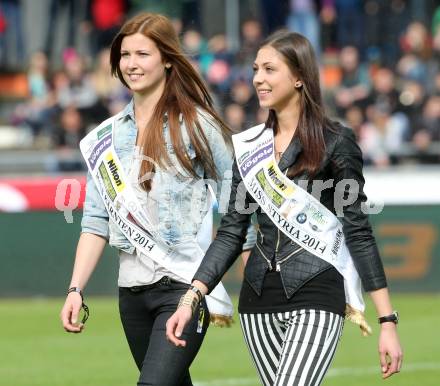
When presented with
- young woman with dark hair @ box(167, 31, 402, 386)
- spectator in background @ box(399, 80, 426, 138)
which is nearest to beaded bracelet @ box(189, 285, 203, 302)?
young woman with dark hair @ box(167, 31, 402, 386)

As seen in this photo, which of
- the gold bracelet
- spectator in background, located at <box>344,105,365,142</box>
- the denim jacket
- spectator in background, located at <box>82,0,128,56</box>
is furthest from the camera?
spectator in background, located at <box>82,0,128,56</box>

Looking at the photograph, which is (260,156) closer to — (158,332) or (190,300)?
(190,300)

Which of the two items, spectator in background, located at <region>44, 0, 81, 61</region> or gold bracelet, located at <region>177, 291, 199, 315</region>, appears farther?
spectator in background, located at <region>44, 0, 81, 61</region>

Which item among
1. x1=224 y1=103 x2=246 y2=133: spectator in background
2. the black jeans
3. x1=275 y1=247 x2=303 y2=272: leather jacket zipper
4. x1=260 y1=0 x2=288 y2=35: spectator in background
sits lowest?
x1=224 y1=103 x2=246 y2=133: spectator in background

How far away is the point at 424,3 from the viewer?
18750mm

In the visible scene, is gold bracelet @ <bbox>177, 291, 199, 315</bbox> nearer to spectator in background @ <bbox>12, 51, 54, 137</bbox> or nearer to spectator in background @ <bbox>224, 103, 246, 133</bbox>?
spectator in background @ <bbox>224, 103, 246, 133</bbox>

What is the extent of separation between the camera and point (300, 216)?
516cm

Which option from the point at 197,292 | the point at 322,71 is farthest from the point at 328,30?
the point at 197,292

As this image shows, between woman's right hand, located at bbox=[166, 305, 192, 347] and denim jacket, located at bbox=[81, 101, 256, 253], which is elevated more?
denim jacket, located at bbox=[81, 101, 256, 253]

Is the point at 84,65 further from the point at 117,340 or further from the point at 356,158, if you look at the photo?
the point at 356,158

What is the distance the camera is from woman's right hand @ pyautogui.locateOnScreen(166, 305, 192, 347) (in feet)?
16.0

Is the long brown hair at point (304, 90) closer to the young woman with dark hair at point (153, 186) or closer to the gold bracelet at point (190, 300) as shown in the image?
the young woman with dark hair at point (153, 186)

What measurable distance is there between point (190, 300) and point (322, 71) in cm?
1347

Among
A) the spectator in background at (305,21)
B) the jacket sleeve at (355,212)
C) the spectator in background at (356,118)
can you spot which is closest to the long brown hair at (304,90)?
the jacket sleeve at (355,212)
